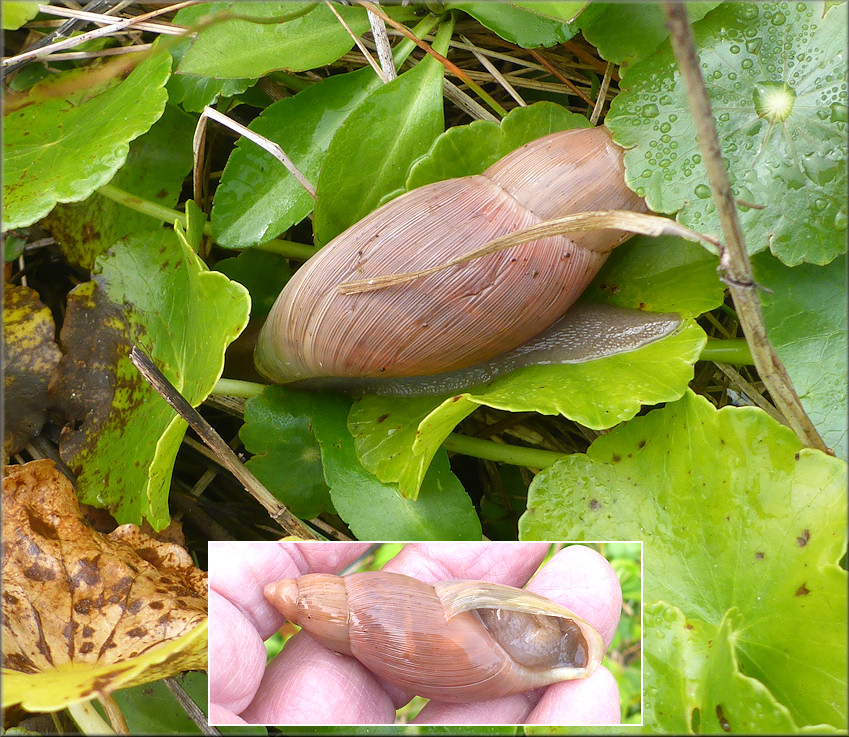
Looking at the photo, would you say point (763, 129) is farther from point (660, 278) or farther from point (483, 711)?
point (483, 711)

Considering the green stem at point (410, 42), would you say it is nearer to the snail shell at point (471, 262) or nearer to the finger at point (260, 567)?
the snail shell at point (471, 262)

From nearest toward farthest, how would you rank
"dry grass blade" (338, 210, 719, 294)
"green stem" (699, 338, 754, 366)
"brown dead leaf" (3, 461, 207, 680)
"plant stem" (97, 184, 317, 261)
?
"dry grass blade" (338, 210, 719, 294)
"brown dead leaf" (3, 461, 207, 680)
"green stem" (699, 338, 754, 366)
"plant stem" (97, 184, 317, 261)

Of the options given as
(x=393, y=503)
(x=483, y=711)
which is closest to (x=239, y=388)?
(x=393, y=503)

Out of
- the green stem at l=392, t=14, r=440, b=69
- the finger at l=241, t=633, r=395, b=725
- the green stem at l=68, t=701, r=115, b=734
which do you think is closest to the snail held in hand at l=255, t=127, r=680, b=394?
the green stem at l=392, t=14, r=440, b=69

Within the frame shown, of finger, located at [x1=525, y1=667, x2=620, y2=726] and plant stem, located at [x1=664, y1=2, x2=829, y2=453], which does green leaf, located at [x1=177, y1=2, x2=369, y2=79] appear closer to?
plant stem, located at [x1=664, y1=2, x2=829, y2=453]

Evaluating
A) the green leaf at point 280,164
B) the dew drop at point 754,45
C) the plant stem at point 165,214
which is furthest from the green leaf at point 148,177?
the dew drop at point 754,45
